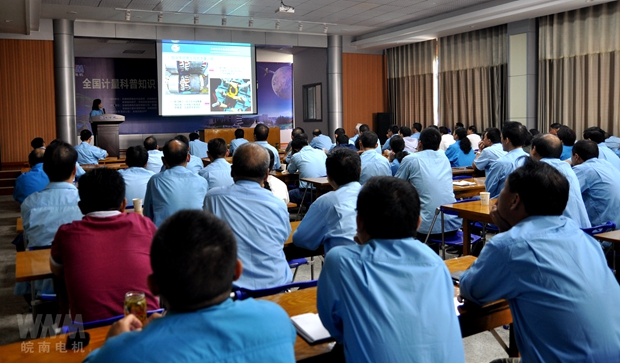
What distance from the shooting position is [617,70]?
9.07 metres

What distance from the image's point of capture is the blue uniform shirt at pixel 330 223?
2771 mm

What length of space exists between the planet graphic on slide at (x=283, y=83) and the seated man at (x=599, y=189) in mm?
13515

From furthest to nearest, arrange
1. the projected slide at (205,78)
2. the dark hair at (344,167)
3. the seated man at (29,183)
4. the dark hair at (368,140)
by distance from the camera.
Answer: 1. the projected slide at (205,78)
2. the dark hair at (368,140)
3. the seated man at (29,183)
4. the dark hair at (344,167)

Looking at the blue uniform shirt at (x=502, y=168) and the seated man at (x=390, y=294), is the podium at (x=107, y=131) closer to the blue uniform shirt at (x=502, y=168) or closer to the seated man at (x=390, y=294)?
the blue uniform shirt at (x=502, y=168)

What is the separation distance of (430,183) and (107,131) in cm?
754

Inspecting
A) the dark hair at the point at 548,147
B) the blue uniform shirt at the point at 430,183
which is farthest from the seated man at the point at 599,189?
the blue uniform shirt at the point at 430,183

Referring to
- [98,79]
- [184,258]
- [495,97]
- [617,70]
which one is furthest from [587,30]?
[98,79]

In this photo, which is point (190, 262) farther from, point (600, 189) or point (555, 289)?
point (600, 189)

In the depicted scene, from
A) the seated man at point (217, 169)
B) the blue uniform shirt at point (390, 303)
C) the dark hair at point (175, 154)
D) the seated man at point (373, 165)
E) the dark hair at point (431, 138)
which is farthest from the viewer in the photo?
the seated man at point (373, 165)

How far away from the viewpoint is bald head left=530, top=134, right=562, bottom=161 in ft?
13.0

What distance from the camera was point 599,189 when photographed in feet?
12.9

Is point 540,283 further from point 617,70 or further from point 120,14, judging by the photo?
point 120,14

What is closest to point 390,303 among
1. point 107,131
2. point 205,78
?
point 107,131

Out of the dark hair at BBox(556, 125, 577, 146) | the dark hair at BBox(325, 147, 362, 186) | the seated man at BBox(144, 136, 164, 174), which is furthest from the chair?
the dark hair at BBox(556, 125, 577, 146)
